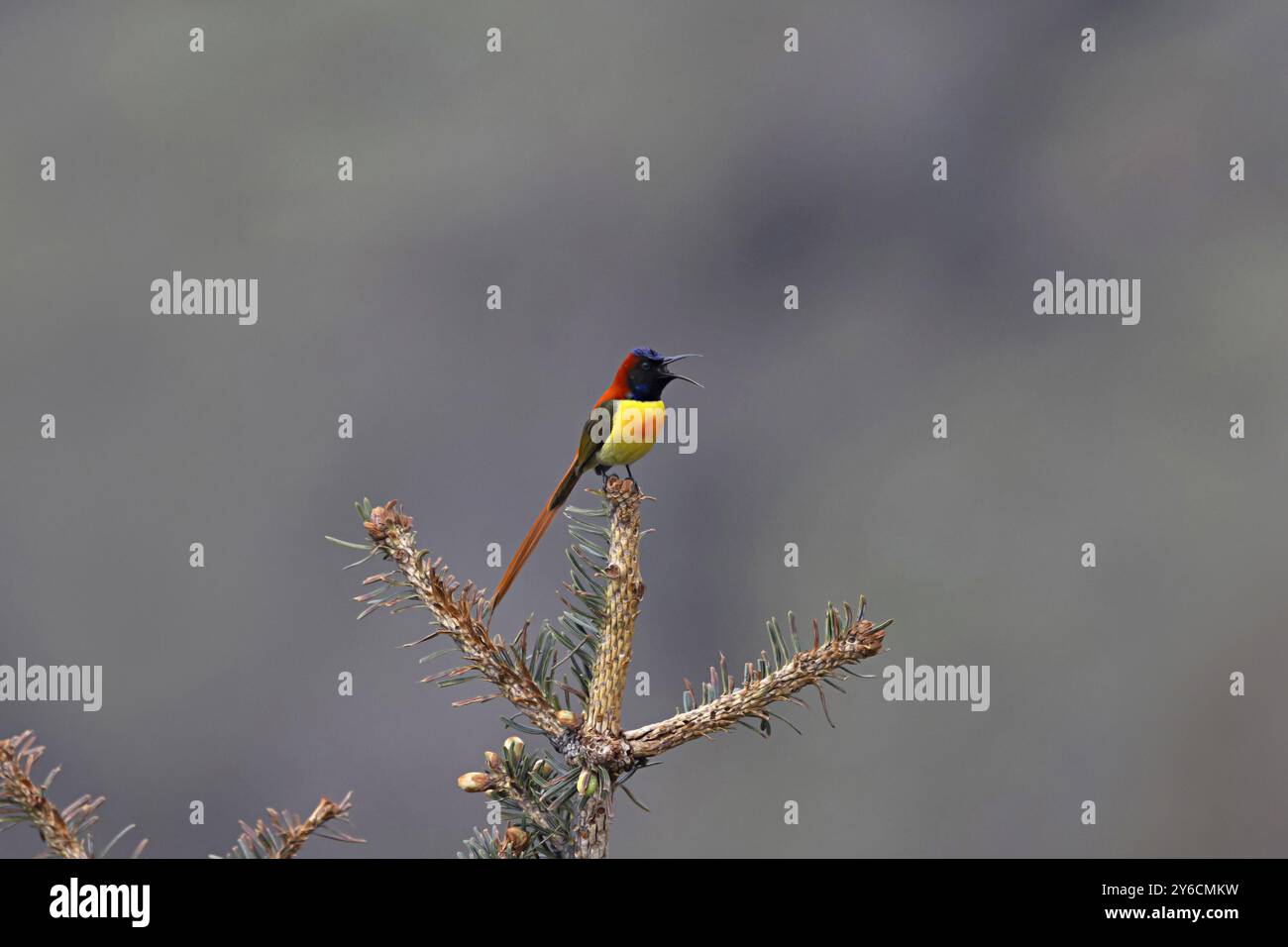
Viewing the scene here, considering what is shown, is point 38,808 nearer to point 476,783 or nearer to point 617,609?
point 476,783

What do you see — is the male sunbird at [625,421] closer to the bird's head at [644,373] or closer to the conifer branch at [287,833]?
the bird's head at [644,373]

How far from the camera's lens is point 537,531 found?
3.74 feet

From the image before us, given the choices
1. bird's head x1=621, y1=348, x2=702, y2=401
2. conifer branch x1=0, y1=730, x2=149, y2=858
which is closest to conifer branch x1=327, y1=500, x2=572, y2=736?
conifer branch x1=0, y1=730, x2=149, y2=858

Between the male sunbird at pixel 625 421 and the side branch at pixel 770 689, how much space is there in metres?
0.39

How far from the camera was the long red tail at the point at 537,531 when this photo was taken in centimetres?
95

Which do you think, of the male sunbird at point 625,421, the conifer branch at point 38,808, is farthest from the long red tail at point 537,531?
the conifer branch at point 38,808

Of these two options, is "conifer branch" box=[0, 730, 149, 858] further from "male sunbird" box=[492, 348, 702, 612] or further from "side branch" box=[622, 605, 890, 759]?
"male sunbird" box=[492, 348, 702, 612]

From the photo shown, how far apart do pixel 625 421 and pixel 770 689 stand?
1.48 feet

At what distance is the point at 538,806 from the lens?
0.85m

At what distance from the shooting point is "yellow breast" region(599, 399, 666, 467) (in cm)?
125

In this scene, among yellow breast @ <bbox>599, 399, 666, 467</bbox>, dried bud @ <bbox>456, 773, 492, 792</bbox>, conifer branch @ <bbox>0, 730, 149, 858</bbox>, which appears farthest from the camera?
yellow breast @ <bbox>599, 399, 666, 467</bbox>

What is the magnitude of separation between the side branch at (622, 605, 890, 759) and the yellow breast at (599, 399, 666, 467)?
1.40 feet
